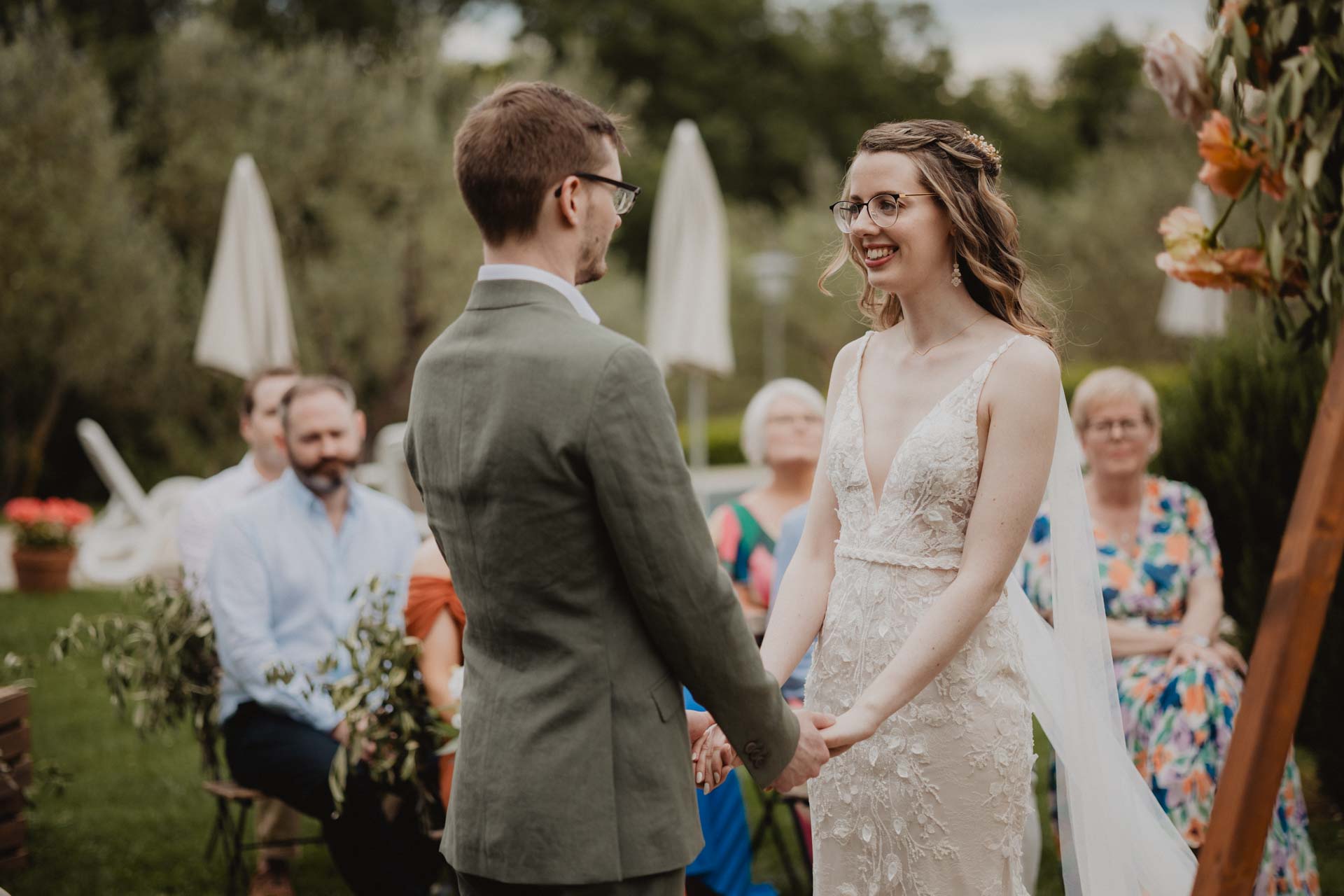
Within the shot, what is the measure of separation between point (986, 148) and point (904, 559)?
92 centimetres

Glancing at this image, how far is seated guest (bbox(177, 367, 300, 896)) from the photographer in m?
4.91

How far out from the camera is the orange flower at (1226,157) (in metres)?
2.33

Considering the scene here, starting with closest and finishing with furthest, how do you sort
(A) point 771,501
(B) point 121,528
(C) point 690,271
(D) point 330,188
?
(A) point 771,501
(C) point 690,271
(B) point 121,528
(D) point 330,188

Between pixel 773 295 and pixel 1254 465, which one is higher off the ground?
pixel 773 295

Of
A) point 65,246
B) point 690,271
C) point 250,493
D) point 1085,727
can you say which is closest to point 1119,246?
point 690,271

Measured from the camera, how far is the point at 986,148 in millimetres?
2756

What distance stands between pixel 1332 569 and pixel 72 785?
6.16 metres

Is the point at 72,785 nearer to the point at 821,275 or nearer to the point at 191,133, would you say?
the point at 821,275

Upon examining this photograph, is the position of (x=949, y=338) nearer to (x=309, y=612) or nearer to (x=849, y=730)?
(x=849, y=730)

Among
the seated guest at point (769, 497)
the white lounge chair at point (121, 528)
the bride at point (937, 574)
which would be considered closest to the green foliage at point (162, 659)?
the seated guest at point (769, 497)

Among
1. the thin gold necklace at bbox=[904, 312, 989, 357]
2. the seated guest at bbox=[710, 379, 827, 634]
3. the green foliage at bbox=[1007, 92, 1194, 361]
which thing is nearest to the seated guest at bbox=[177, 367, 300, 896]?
the seated guest at bbox=[710, 379, 827, 634]

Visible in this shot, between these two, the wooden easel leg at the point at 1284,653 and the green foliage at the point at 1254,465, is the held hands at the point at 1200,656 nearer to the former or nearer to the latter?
the green foliage at the point at 1254,465

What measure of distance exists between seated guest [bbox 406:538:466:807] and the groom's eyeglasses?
2.29 m

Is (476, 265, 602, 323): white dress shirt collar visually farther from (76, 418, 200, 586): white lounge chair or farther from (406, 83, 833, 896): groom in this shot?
(76, 418, 200, 586): white lounge chair
